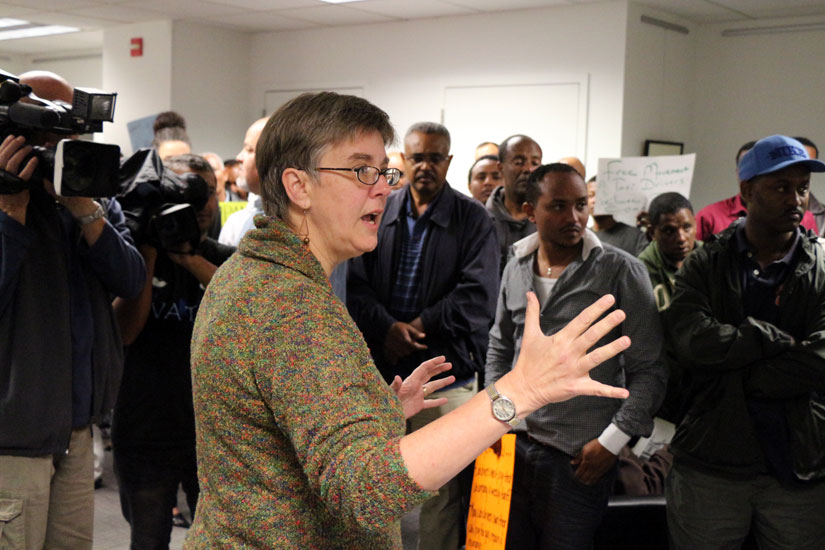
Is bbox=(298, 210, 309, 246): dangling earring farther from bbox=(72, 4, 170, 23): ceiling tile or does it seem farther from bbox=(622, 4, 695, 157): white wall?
bbox=(72, 4, 170, 23): ceiling tile

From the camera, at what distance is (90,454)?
6.63ft

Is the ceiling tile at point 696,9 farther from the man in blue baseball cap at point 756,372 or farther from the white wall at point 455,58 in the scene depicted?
the man in blue baseball cap at point 756,372

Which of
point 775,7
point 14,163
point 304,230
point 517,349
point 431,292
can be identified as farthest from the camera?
point 775,7

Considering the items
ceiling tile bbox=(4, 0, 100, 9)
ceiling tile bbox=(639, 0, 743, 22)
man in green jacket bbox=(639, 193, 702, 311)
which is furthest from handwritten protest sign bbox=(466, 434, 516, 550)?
ceiling tile bbox=(4, 0, 100, 9)

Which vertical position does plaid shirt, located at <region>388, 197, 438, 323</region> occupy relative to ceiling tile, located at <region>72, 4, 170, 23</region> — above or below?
below

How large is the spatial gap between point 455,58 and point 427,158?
4234mm

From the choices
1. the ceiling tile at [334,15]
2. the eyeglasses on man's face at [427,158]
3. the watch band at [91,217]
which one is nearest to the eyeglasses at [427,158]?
the eyeglasses on man's face at [427,158]

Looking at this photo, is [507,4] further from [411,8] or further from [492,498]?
[492,498]

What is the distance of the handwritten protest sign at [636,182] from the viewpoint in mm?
4207

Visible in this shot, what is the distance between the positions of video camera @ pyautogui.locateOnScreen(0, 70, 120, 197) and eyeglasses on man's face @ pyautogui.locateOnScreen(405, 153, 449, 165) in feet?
4.64

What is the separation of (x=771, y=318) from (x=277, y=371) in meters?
1.53

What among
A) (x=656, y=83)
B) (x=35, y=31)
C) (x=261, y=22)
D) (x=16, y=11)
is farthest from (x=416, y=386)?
(x=35, y=31)

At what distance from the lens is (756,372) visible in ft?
6.91

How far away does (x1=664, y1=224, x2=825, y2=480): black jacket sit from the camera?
2.06 meters
